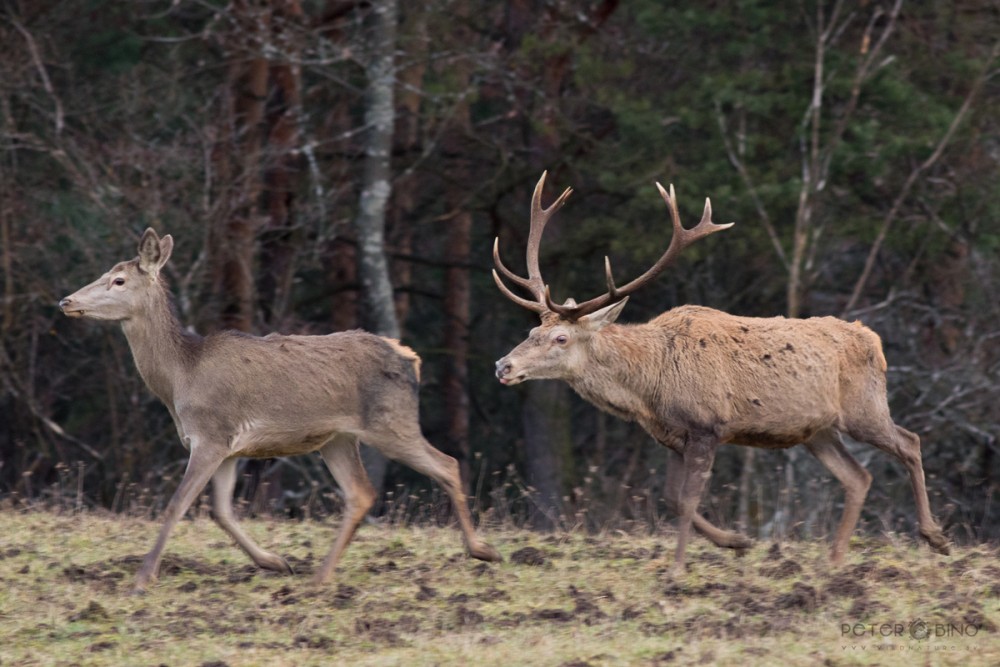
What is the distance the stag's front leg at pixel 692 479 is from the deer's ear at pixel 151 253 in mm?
3438

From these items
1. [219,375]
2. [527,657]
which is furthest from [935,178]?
[527,657]

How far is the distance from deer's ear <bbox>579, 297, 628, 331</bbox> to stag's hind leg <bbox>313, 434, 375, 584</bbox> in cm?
162

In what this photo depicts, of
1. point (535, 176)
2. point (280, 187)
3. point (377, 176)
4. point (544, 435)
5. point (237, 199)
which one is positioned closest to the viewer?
point (237, 199)

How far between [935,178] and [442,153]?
6914mm

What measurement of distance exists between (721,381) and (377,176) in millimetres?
9273

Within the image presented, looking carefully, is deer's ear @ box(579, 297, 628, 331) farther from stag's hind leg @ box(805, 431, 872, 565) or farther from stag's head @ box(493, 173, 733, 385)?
stag's hind leg @ box(805, 431, 872, 565)

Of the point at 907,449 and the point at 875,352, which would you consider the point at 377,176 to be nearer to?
the point at 875,352

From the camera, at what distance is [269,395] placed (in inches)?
342

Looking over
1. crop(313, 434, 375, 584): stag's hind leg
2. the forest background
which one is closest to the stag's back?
crop(313, 434, 375, 584): stag's hind leg

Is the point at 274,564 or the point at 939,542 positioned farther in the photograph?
the point at 939,542

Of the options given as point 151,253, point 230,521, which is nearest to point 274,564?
point 230,521

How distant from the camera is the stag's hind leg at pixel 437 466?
342 inches

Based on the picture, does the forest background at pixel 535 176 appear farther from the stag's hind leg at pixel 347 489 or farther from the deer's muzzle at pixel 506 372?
the stag's hind leg at pixel 347 489

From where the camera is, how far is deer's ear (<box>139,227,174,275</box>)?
29.9 feet
